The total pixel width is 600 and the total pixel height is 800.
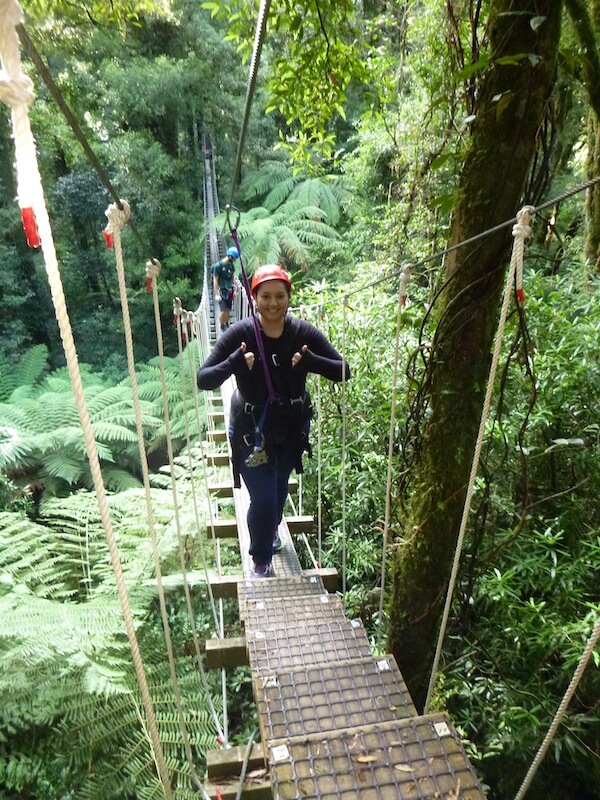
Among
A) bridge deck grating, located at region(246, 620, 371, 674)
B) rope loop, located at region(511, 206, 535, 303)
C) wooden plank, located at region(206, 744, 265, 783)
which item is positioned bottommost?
wooden plank, located at region(206, 744, 265, 783)

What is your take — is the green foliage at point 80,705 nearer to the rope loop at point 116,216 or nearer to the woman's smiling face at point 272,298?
the woman's smiling face at point 272,298

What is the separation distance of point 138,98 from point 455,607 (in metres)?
7.26

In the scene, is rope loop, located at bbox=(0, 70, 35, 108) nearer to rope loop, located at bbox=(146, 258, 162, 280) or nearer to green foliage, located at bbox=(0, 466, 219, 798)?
rope loop, located at bbox=(146, 258, 162, 280)

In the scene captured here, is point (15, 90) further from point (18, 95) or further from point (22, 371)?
point (22, 371)

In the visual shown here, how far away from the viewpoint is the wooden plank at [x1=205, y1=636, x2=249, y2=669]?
123cm

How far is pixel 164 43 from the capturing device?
6668mm

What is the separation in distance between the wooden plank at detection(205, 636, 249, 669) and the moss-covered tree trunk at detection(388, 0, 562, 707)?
365mm

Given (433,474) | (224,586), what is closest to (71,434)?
(224,586)

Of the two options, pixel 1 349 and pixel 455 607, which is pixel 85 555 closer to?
pixel 455 607

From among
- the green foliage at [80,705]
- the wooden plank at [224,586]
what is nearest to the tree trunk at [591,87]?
the wooden plank at [224,586]

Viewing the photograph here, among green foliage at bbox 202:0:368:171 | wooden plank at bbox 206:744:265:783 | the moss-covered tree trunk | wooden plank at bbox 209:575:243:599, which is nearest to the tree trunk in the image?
the moss-covered tree trunk

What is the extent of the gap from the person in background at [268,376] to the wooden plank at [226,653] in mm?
320

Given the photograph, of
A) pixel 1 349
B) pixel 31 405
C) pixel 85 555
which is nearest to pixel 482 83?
pixel 85 555

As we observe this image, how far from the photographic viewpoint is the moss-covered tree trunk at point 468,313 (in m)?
0.85
